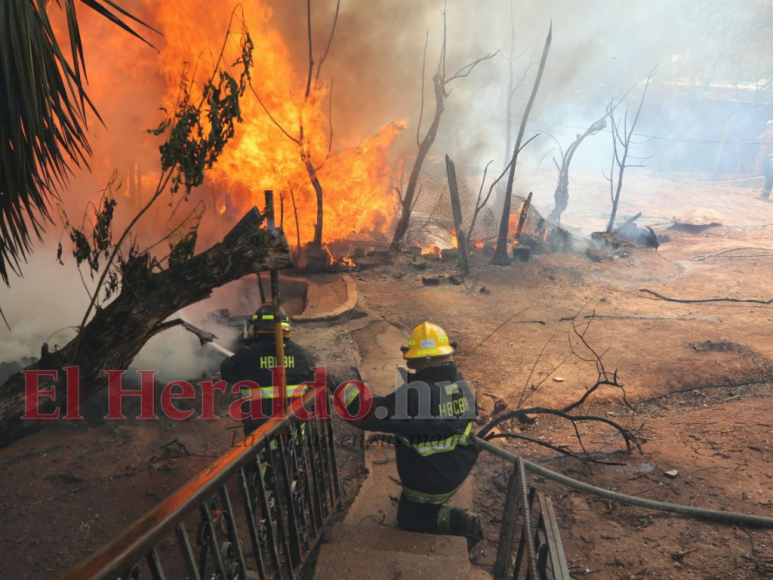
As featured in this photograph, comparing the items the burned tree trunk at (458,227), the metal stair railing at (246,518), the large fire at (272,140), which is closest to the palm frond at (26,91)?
the metal stair railing at (246,518)

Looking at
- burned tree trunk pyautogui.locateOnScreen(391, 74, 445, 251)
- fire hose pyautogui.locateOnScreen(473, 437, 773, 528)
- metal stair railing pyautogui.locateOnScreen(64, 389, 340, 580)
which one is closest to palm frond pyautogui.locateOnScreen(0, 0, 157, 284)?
metal stair railing pyautogui.locateOnScreen(64, 389, 340, 580)

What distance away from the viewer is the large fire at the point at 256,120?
13227 millimetres

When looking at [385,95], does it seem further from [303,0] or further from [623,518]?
[623,518]

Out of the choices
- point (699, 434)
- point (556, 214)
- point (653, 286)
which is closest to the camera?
point (699, 434)

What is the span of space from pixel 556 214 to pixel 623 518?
20086mm

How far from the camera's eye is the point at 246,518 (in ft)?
8.84

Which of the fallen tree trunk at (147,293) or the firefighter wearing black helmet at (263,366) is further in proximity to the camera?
the firefighter wearing black helmet at (263,366)

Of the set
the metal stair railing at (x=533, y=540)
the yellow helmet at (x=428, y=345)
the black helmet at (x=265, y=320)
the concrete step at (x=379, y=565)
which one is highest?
the black helmet at (x=265, y=320)

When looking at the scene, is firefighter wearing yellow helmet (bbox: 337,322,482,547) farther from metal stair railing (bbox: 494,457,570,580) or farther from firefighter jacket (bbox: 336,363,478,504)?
metal stair railing (bbox: 494,457,570,580)

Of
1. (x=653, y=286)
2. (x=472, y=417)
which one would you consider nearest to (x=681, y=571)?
(x=472, y=417)

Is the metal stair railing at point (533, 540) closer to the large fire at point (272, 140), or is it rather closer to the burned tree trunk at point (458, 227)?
the large fire at point (272, 140)

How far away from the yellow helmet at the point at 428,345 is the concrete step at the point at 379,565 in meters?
1.37

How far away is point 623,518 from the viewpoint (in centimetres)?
412

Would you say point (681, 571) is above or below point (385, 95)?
below
